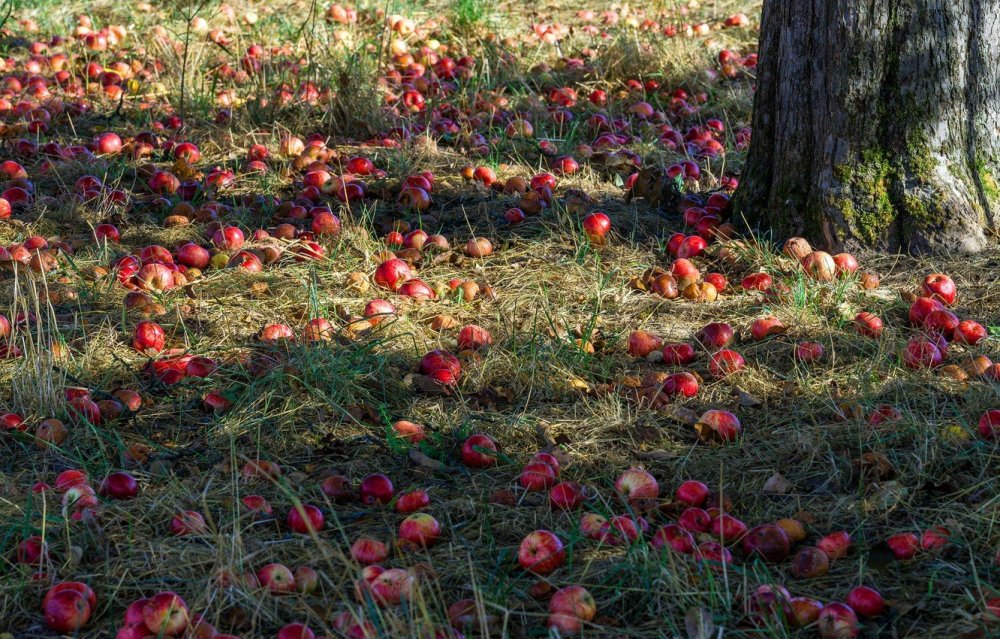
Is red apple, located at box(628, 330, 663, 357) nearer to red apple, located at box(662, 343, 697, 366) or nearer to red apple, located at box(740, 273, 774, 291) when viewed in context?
red apple, located at box(662, 343, 697, 366)

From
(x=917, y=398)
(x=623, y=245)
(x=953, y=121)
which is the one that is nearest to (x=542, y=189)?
(x=623, y=245)

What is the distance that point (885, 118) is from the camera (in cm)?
402

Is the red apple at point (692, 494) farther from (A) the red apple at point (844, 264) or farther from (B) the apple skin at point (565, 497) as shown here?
(A) the red apple at point (844, 264)

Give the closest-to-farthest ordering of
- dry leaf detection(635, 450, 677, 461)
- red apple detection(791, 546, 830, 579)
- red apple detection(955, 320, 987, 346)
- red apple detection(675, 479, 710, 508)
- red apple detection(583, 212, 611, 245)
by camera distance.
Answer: red apple detection(791, 546, 830, 579) < red apple detection(675, 479, 710, 508) < dry leaf detection(635, 450, 677, 461) < red apple detection(955, 320, 987, 346) < red apple detection(583, 212, 611, 245)

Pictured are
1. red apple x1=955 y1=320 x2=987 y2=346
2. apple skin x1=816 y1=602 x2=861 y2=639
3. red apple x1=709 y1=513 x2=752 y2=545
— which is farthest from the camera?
red apple x1=955 y1=320 x2=987 y2=346

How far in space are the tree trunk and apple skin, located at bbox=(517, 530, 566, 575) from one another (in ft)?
7.33

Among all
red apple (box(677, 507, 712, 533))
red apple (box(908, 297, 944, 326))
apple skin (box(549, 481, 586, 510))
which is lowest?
apple skin (box(549, 481, 586, 510))

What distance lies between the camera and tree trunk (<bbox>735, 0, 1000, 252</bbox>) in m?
3.94

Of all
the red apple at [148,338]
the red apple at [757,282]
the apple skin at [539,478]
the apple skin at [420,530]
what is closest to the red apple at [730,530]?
the apple skin at [539,478]

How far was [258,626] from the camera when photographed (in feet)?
7.45

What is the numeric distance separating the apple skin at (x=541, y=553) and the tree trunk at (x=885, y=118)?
2.23 metres

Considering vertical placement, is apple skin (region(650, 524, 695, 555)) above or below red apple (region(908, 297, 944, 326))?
below

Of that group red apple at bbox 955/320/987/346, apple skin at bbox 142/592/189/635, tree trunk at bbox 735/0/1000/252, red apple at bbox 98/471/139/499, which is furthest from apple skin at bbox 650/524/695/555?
tree trunk at bbox 735/0/1000/252

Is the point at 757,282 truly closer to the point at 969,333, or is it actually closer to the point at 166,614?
the point at 969,333
